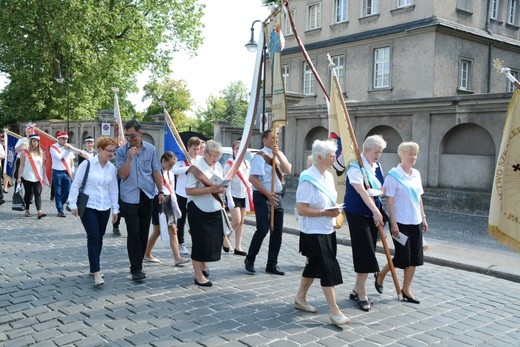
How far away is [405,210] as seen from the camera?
591 cm

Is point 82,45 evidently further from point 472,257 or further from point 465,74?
point 472,257

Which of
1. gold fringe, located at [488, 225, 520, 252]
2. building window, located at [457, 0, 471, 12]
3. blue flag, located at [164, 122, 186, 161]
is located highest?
building window, located at [457, 0, 471, 12]

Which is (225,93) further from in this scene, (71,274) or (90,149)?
(71,274)

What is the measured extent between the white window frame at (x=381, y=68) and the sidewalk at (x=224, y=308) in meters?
21.5

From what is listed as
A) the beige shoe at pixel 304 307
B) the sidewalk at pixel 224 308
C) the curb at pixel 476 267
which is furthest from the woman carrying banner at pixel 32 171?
the beige shoe at pixel 304 307

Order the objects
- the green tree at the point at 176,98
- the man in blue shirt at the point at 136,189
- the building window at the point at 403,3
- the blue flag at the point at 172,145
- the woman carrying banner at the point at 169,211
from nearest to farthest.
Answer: the man in blue shirt at the point at 136,189
the woman carrying banner at the point at 169,211
the blue flag at the point at 172,145
the building window at the point at 403,3
the green tree at the point at 176,98

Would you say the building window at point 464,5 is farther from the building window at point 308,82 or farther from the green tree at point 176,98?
the green tree at point 176,98

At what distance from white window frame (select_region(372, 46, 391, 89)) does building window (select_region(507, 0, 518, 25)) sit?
312 inches

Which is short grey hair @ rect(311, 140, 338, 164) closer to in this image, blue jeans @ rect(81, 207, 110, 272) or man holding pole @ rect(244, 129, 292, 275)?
man holding pole @ rect(244, 129, 292, 275)

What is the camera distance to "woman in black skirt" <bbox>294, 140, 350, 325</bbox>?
5.14 m

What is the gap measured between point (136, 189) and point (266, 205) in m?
1.79

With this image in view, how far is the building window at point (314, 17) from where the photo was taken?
1296 inches

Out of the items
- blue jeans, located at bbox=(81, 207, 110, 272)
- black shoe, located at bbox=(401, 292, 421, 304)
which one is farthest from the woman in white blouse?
black shoe, located at bbox=(401, 292, 421, 304)

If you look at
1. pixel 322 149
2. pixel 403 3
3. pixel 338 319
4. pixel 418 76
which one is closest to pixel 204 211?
pixel 322 149
